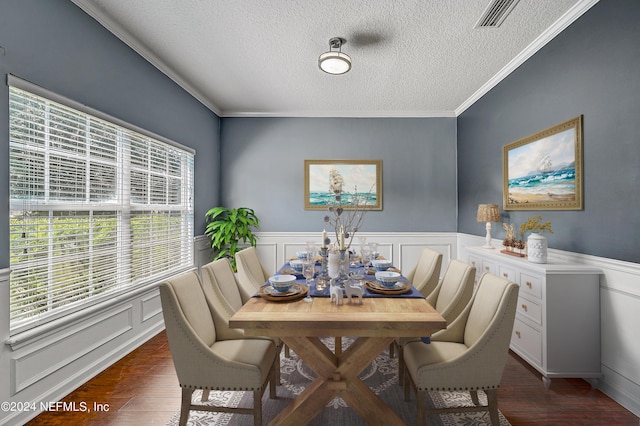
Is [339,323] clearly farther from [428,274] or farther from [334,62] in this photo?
[334,62]

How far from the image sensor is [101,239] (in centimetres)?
250

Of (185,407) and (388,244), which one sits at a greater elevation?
(388,244)

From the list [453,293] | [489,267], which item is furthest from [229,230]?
[489,267]

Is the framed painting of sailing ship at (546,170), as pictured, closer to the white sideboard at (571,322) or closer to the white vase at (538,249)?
the white vase at (538,249)

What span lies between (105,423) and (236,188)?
3.46 meters

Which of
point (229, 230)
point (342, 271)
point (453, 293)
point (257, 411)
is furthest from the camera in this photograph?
point (229, 230)

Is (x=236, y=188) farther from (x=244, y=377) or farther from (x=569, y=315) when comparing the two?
(x=569, y=315)

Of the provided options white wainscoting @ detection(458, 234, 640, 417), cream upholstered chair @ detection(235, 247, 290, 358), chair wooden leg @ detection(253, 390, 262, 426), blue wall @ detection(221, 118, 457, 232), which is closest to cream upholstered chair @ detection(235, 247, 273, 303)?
cream upholstered chair @ detection(235, 247, 290, 358)

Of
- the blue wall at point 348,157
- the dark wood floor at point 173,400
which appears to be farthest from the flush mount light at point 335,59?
the dark wood floor at point 173,400

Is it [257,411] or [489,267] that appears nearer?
[257,411]

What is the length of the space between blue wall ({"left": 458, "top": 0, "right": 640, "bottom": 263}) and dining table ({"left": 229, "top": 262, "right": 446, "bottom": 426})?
1639 mm

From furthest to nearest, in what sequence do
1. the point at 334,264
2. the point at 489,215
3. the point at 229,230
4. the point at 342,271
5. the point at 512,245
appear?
the point at 229,230
the point at 489,215
the point at 512,245
the point at 342,271
the point at 334,264

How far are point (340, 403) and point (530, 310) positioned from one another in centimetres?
170

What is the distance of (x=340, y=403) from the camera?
202 centimetres
